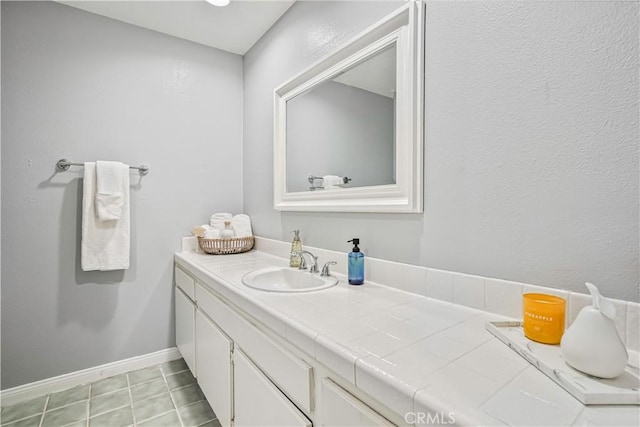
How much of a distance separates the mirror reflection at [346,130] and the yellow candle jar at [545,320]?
0.63 m

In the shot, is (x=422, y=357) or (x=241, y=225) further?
(x=241, y=225)

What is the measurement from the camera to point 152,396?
1.73 meters

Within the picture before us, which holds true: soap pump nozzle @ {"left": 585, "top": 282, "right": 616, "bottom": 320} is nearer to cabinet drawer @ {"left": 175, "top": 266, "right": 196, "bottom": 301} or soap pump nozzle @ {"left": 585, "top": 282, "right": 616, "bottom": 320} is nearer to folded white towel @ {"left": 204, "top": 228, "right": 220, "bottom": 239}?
cabinet drawer @ {"left": 175, "top": 266, "right": 196, "bottom": 301}

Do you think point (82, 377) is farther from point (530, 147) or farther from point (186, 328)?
point (530, 147)

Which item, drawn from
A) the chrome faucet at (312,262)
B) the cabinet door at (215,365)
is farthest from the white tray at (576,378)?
the cabinet door at (215,365)

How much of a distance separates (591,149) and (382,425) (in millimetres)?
777

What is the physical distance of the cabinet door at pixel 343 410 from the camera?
61cm

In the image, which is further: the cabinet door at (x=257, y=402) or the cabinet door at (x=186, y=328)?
the cabinet door at (x=186, y=328)

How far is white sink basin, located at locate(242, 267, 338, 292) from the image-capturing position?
1345mm

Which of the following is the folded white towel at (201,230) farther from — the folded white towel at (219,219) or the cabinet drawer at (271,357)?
the cabinet drawer at (271,357)

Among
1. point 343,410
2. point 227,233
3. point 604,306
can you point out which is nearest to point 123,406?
point 227,233

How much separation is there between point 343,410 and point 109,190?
183cm

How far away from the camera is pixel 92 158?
1.87 m

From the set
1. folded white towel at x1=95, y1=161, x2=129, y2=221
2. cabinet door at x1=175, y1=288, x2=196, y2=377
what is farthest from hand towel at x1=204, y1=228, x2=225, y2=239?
folded white towel at x1=95, y1=161, x2=129, y2=221
